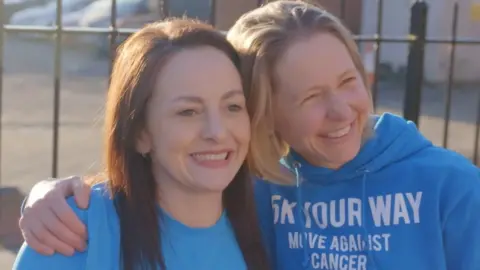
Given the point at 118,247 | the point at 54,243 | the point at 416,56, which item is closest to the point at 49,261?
the point at 54,243

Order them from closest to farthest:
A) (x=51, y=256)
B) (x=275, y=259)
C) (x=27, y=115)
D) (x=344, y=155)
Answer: (x=51, y=256) → (x=344, y=155) → (x=275, y=259) → (x=27, y=115)

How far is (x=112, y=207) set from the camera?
1874 millimetres

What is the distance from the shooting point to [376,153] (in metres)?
2.10

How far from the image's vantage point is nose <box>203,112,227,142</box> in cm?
180

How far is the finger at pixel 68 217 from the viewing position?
1801mm

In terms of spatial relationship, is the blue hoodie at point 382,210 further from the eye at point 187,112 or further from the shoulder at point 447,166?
the eye at point 187,112

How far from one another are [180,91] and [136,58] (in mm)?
135

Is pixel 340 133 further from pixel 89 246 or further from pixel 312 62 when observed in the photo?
pixel 89 246

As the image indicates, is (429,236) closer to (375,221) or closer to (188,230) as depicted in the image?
(375,221)

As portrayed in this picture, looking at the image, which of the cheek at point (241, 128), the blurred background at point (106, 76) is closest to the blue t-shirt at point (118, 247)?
the cheek at point (241, 128)

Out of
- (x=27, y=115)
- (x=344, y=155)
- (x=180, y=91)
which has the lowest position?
(x=27, y=115)

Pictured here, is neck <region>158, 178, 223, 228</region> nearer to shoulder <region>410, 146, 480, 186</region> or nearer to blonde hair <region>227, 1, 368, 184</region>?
blonde hair <region>227, 1, 368, 184</region>

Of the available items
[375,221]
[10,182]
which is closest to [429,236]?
[375,221]

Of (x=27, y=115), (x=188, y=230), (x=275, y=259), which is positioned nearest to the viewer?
(x=188, y=230)
